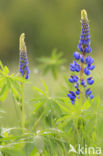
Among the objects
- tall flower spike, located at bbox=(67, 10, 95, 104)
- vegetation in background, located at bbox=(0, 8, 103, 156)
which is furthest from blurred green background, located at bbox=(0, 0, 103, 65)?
vegetation in background, located at bbox=(0, 8, 103, 156)

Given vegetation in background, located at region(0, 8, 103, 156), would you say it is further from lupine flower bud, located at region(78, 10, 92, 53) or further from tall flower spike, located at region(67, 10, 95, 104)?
lupine flower bud, located at region(78, 10, 92, 53)

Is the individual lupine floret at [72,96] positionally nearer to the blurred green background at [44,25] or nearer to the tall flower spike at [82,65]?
the tall flower spike at [82,65]

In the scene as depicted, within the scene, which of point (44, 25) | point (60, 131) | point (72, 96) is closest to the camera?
point (60, 131)

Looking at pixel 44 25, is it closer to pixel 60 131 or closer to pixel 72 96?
pixel 72 96

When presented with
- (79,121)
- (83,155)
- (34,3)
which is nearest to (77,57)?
(79,121)

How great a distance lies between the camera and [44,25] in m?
16.5

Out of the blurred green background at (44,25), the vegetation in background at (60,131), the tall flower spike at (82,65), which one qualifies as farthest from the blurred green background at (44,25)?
the vegetation in background at (60,131)

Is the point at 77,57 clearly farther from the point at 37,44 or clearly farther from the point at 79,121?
the point at 37,44

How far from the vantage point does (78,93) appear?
265 centimetres

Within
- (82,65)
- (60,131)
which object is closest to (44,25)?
(82,65)

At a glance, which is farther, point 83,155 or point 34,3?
point 34,3

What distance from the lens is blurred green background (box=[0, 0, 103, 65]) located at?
634 inches

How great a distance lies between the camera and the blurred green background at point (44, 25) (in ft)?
52.9

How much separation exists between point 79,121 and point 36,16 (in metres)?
14.5
